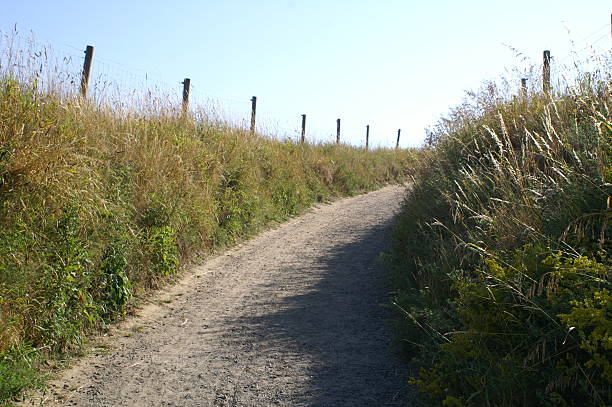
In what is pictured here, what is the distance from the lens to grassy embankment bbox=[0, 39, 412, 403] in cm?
487

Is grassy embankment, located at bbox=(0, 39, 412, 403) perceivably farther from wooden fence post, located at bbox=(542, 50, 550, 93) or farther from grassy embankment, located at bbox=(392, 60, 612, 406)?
wooden fence post, located at bbox=(542, 50, 550, 93)

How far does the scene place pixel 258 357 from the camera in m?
5.28

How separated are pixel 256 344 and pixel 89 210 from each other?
2.23 m

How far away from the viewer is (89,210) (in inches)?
229

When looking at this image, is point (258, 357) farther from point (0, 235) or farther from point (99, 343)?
point (0, 235)

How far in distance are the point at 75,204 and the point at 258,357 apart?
→ 7.86 feet

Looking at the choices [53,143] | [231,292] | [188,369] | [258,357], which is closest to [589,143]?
[258,357]

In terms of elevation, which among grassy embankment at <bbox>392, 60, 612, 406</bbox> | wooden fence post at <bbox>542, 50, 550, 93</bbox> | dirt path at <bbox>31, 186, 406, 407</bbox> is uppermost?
wooden fence post at <bbox>542, 50, 550, 93</bbox>

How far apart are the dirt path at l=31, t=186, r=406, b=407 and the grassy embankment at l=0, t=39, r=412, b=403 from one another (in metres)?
0.41

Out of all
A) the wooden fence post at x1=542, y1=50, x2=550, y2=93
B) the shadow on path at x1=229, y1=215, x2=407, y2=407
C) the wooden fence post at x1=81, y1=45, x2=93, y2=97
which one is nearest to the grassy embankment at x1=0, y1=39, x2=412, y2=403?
the wooden fence post at x1=81, y1=45, x2=93, y2=97

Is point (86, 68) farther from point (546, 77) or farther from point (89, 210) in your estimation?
point (546, 77)

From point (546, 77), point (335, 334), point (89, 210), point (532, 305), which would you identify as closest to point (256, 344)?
point (335, 334)

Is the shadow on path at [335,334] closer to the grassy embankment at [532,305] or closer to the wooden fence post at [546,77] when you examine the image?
the grassy embankment at [532,305]

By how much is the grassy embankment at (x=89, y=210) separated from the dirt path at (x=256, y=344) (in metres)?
0.41
